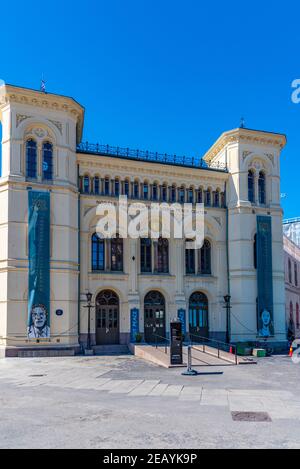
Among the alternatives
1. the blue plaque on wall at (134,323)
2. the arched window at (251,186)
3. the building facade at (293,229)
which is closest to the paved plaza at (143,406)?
the blue plaque on wall at (134,323)

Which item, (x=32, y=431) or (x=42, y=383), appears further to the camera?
(x=42, y=383)

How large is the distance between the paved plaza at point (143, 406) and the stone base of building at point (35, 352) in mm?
3473

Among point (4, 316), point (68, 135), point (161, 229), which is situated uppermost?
point (68, 135)

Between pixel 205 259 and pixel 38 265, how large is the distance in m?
12.3

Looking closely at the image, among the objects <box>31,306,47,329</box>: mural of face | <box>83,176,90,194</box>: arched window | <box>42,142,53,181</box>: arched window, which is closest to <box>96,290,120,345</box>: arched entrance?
<box>31,306,47,329</box>: mural of face

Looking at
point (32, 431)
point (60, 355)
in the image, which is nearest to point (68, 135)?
point (60, 355)

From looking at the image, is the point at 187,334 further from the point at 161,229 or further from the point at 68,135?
the point at 68,135

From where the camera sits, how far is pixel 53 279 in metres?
30.2

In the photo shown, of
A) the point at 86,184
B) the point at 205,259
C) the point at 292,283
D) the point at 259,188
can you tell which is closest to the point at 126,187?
the point at 86,184

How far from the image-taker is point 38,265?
29.8 m

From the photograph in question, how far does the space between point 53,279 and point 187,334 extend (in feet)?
33.2

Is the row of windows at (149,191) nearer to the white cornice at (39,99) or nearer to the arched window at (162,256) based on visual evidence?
the arched window at (162,256)

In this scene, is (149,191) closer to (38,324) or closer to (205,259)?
(205,259)

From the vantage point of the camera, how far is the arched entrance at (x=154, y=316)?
34.0m
